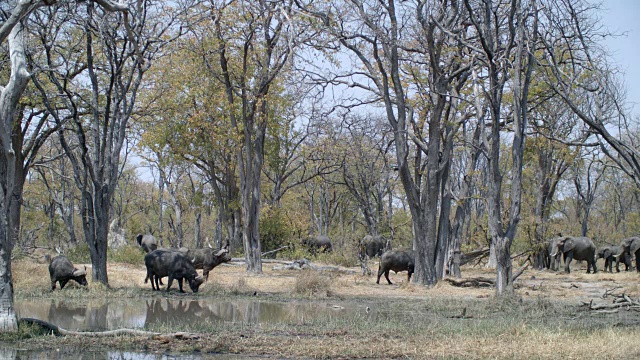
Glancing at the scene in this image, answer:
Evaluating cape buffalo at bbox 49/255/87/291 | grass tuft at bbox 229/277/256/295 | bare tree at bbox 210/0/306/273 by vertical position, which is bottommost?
grass tuft at bbox 229/277/256/295

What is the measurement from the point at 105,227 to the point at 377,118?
69.1 ft

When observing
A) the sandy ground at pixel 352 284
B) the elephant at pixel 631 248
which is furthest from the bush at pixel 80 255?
the elephant at pixel 631 248

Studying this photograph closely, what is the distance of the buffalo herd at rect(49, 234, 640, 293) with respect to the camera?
60.7 ft

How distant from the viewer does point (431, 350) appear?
9633 mm

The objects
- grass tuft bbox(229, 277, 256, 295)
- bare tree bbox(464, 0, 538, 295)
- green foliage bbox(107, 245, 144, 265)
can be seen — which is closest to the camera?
bare tree bbox(464, 0, 538, 295)

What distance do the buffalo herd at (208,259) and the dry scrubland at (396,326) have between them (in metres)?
0.52

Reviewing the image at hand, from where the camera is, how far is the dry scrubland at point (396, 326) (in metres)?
9.63

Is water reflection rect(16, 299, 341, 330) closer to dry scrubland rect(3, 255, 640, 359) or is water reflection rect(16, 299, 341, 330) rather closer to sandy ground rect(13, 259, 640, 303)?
dry scrubland rect(3, 255, 640, 359)

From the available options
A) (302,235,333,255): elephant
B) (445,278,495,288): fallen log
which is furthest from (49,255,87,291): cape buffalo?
(302,235,333,255): elephant

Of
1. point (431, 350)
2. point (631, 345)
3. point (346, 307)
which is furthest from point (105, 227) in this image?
point (631, 345)

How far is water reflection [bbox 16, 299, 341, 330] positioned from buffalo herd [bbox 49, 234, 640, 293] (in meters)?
2.03

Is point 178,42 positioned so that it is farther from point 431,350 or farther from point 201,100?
point 431,350

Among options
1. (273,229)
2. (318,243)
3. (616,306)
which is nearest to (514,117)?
(616,306)

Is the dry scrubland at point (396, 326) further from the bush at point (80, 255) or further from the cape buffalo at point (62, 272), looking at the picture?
the bush at point (80, 255)
